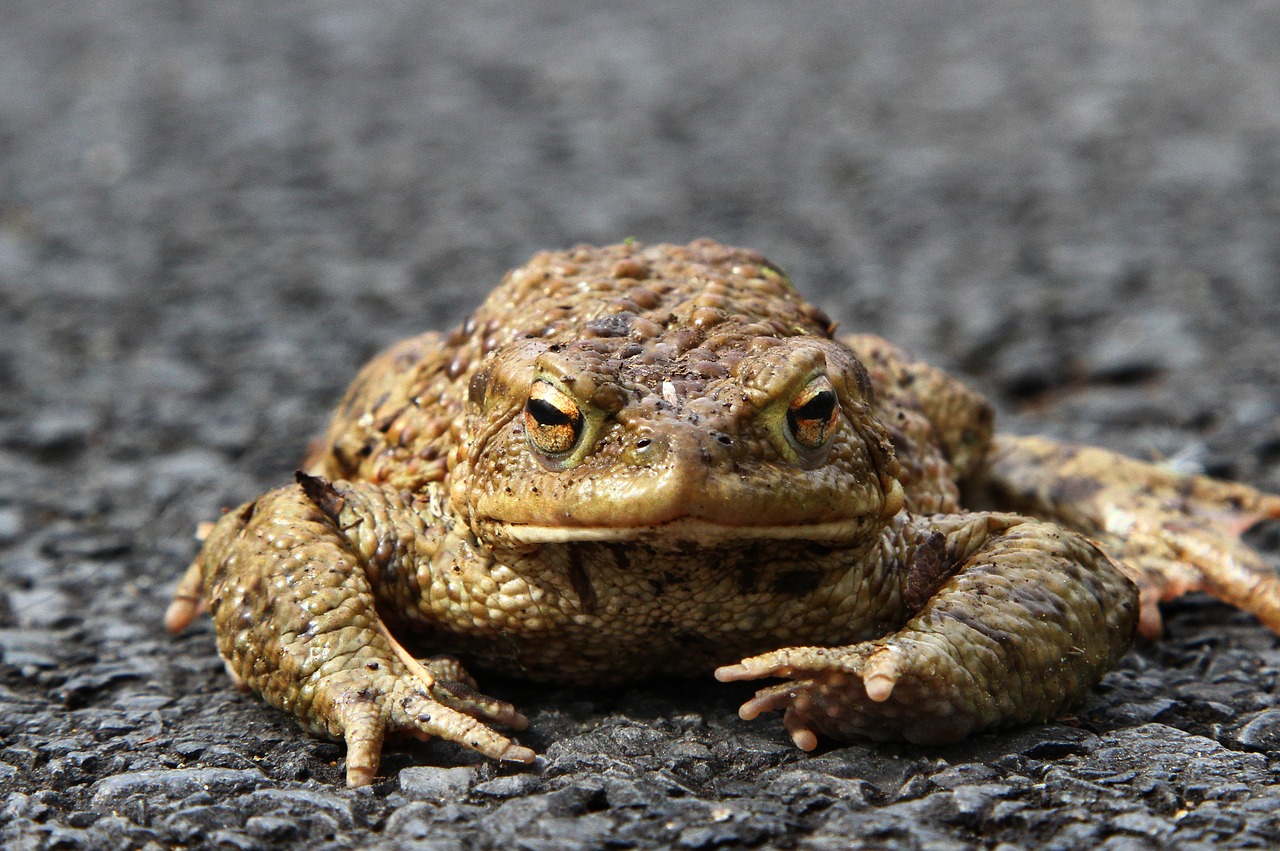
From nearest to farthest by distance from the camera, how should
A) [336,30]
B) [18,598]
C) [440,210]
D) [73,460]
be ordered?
[18,598]
[73,460]
[440,210]
[336,30]

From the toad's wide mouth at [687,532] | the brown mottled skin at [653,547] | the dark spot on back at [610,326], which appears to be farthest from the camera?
the dark spot on back at [610,326]

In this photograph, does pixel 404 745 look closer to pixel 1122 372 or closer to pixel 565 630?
pixel 565 630

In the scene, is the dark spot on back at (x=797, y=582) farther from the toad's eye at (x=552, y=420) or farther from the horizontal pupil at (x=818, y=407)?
the toad's eye at (x=552, y=420)

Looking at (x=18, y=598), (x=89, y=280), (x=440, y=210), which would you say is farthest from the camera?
(x=440, y=210)

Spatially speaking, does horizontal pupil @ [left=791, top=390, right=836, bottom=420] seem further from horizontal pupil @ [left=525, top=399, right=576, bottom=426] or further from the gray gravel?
the gray gravel

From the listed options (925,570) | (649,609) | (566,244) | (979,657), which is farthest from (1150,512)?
(566,244)

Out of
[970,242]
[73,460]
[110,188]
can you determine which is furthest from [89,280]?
[970,242]

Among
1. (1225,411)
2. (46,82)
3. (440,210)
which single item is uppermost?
(46,82)

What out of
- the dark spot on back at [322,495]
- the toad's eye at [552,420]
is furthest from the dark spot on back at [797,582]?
the dark spot on back at [322,495]
